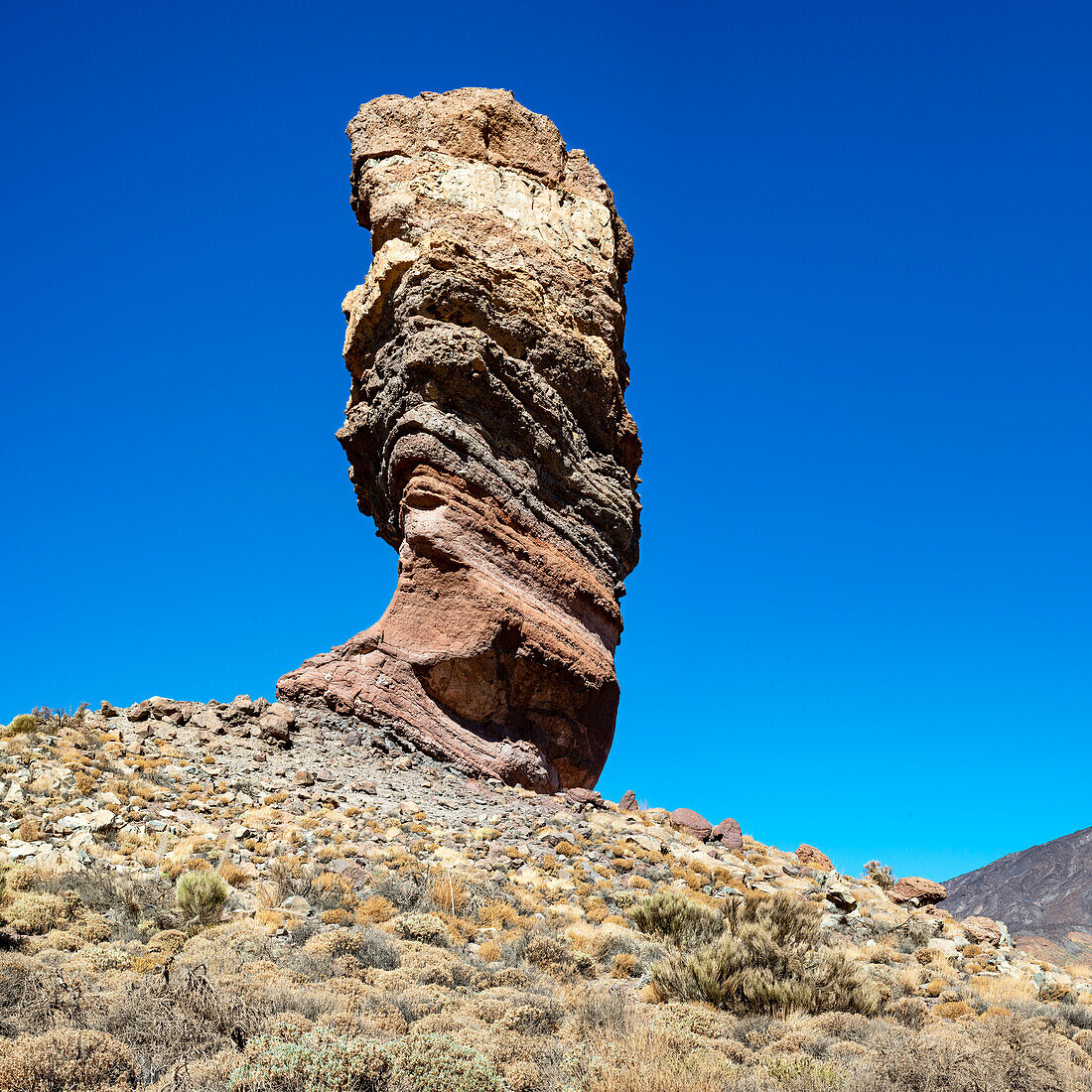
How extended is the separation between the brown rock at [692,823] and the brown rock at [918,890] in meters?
3.58

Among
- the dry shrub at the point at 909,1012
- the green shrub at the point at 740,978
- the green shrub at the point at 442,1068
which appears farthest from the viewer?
the dry shrub at the point at 909,1012

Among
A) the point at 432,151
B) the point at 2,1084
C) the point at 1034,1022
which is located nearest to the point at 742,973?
the point at 1034,1022

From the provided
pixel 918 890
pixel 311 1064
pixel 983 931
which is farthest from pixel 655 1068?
pixel 918 890

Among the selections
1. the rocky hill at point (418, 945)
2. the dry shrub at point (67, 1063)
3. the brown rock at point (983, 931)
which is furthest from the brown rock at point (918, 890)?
the dry shrub at point (67, 1063)

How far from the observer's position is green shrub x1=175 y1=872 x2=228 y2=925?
8852mm

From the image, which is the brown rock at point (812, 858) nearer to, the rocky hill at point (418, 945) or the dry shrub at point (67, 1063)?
the rocky hill at point (418, 945)

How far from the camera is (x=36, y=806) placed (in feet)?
38.1

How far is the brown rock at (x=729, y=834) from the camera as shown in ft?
57.2

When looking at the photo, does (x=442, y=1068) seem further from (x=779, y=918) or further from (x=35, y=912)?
(x=779, y=918)

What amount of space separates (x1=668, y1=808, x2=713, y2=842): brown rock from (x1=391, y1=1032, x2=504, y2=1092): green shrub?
11.9 metres

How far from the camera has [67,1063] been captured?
5223mm

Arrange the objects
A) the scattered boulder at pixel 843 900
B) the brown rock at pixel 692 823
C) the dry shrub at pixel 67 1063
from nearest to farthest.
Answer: the dry shrub at pixel 67 1063 → the scattered boulder at pixel 843 900 → the brown rock at pixel 692 823

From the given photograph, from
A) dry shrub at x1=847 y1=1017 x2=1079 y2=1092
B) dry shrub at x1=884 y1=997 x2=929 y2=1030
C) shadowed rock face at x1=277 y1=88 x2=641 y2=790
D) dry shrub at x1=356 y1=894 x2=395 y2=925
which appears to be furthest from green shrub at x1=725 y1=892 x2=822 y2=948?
shadowed rock face at x1=277 y1=88 x2=641 y2=790

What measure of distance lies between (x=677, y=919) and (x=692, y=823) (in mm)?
7468
